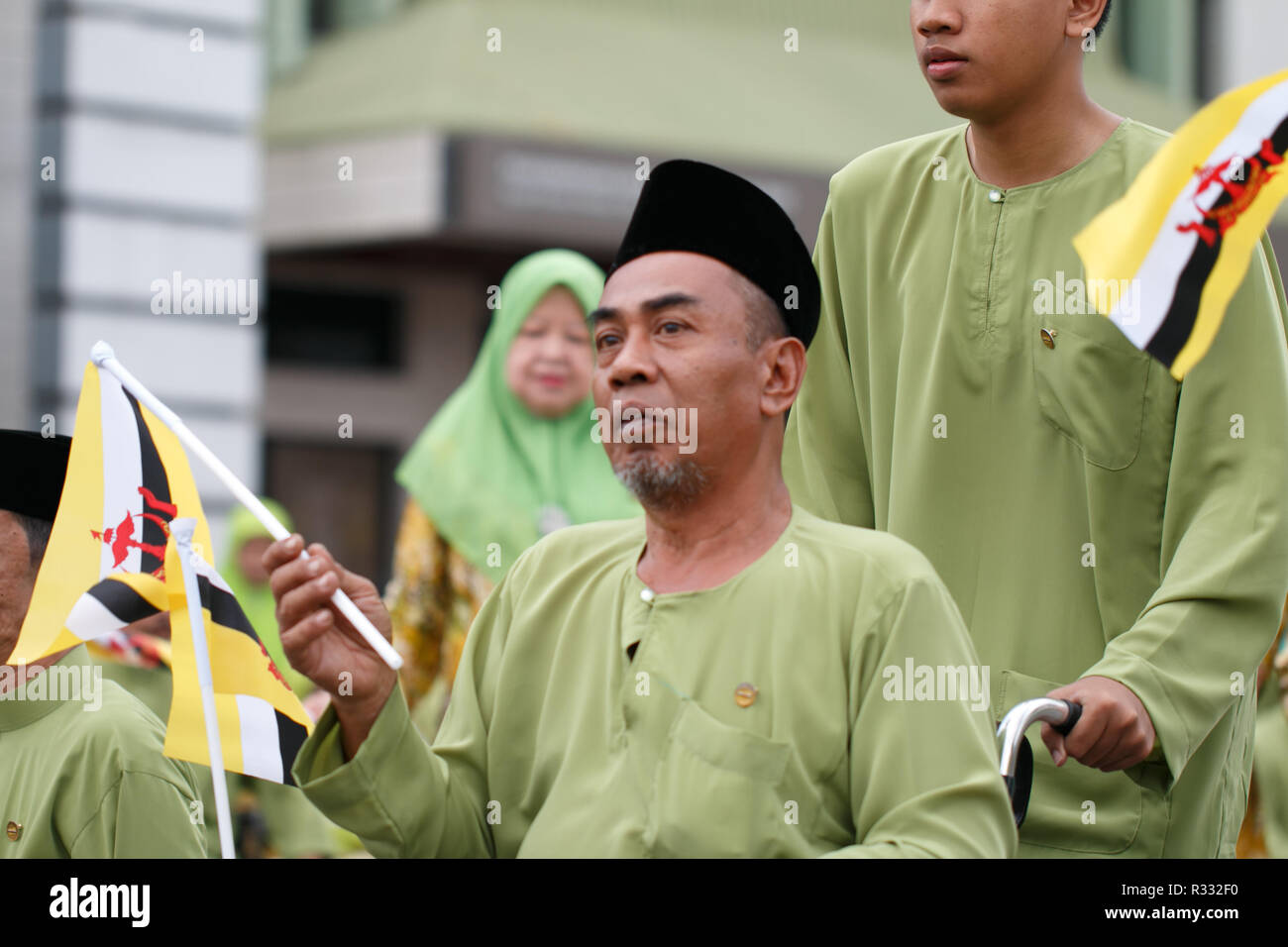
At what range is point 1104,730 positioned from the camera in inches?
117

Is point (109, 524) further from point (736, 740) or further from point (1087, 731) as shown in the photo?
point (1087, 731)

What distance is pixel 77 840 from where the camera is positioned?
363cm

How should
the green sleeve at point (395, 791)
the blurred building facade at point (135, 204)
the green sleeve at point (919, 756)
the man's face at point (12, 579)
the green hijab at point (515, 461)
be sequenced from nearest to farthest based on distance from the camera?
1. the green sleeve at point (919, 756)
2. the green sleeve at point (395, 791)
3. the man's face at point (12, 579)
4. the green hijab at point (515, 461)
5. the blurred building facade at point (135, 204)

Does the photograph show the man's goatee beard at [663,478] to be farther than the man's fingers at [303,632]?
Yes

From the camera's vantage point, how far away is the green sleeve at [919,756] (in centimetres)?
261

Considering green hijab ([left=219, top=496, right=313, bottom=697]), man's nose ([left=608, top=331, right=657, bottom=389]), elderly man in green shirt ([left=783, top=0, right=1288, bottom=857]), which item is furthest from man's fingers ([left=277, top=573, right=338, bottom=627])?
green hijab ([left=219, top=496, right=313, bottom=697])

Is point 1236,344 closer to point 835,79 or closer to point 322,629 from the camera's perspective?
point 322,629

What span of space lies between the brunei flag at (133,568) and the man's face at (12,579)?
52cm

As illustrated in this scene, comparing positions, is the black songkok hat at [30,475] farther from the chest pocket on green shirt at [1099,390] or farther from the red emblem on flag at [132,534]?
the chest pocket on green shirt at [1099,390]

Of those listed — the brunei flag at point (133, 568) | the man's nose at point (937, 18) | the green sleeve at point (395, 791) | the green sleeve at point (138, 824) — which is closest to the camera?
the green sleeve at point (395, 791)

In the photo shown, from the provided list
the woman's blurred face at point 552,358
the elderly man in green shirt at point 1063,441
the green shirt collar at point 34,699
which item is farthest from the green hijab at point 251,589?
the elderly man in green shirt at point 1063,441

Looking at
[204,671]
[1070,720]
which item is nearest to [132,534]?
[204,671]

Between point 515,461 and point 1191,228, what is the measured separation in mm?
4023
